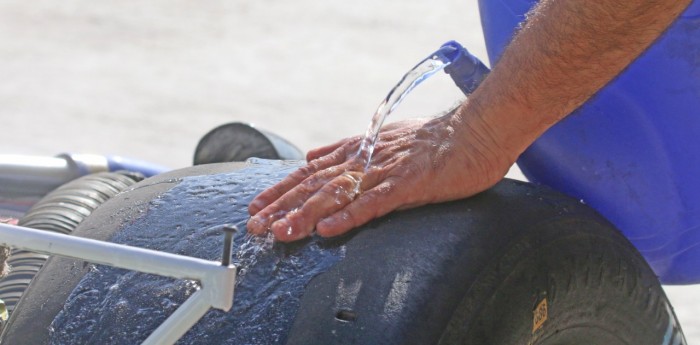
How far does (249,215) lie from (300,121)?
3.63 meters

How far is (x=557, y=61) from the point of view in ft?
6.14

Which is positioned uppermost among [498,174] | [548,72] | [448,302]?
[548,72]

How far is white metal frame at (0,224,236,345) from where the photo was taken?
1.34m

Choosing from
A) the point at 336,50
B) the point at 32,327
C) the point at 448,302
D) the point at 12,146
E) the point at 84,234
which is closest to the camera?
the point at 448,302

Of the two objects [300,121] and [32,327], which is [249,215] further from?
[300,121]

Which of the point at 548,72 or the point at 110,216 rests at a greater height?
the point at 548,72

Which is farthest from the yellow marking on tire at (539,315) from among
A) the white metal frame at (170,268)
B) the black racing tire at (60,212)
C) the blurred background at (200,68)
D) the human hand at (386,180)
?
the blurred background at (200,68)

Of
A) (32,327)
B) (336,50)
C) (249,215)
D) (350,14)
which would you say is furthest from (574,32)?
(350,14)

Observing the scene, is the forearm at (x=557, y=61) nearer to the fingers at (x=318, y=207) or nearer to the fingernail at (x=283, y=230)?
the fingers at (x=318, y=207)

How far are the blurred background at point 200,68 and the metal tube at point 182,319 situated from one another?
11.9 feet

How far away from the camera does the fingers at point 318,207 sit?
1.76 metres

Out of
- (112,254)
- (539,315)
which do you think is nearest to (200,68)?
(539,315)

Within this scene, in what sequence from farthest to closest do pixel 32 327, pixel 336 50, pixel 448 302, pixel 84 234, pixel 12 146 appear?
pixel 336 50 → pixel 12 146 → pixel 84 234 → pixel 32 327 → pixel 448 302

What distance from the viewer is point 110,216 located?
1.95 m
